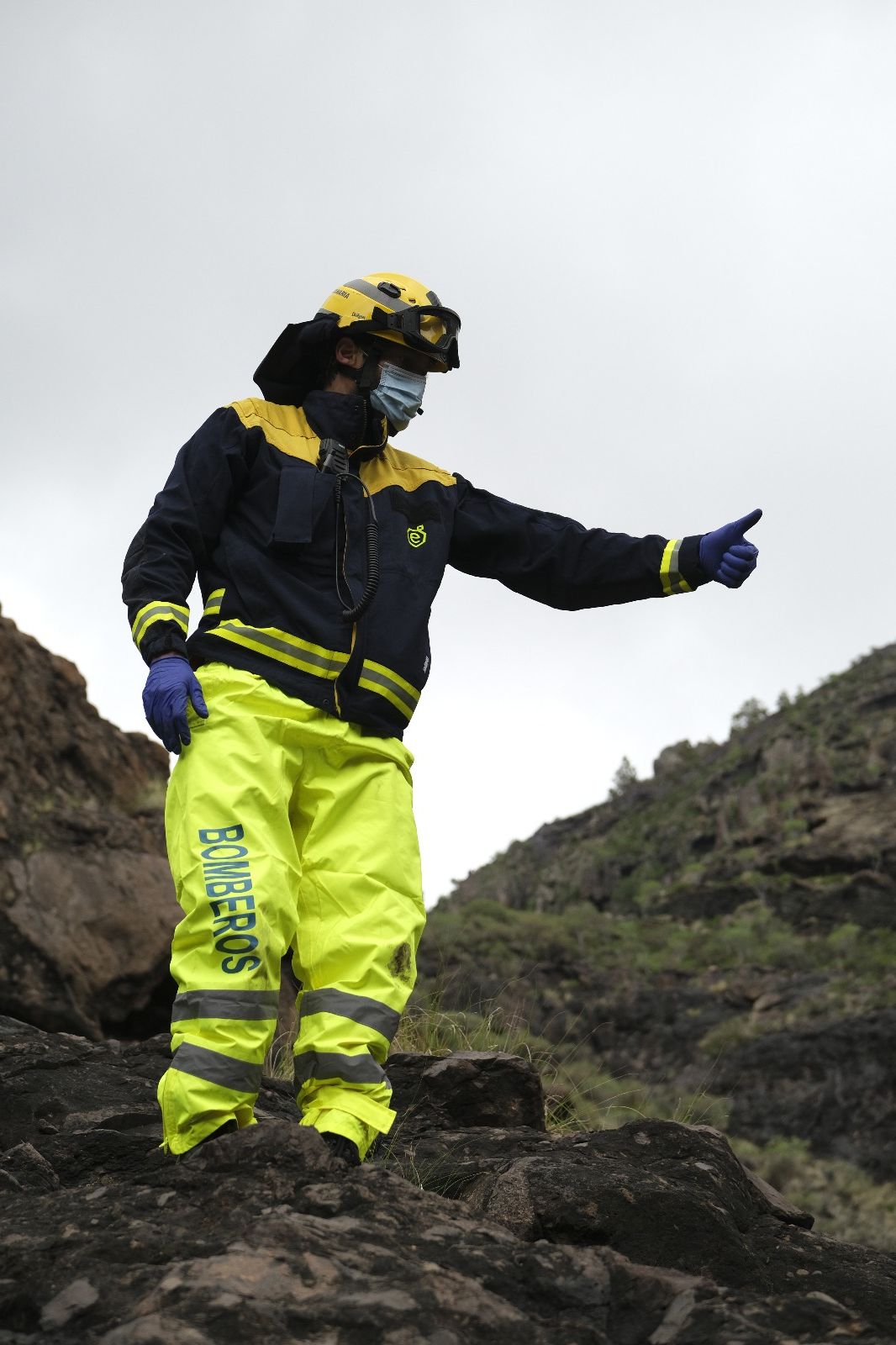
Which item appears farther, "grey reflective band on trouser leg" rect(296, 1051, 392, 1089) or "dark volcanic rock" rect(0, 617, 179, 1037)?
"dark volcanic rock" rect(0, 617, 179, 1037)

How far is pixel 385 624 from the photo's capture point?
3592 millimetres

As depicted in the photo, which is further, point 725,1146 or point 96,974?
point 96,974

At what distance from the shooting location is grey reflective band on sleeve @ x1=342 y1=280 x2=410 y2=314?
3777 mm

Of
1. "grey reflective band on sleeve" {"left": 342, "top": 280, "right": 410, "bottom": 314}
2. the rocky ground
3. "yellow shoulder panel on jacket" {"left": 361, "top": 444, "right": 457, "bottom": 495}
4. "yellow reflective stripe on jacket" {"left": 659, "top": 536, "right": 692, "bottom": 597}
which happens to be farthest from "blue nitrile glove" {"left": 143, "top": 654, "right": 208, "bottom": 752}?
"yellow reflective stripe on jacket" {"left": 659, "top": 536, "right": 692, "bottom": 597}

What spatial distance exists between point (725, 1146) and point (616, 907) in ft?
108

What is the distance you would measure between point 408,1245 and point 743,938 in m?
26.5

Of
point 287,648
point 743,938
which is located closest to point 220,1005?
point 287,648

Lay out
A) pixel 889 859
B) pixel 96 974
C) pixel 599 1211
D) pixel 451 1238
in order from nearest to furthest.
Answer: pixel 451 1238 < pixel 599 1211 < pixel 96 974 < pixel 889 859

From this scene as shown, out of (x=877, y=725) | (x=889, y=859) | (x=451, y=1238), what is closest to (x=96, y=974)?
(x=451, y=1238)

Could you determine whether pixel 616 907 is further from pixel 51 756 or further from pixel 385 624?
pixel 385 624

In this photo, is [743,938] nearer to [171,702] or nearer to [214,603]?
[214,603]

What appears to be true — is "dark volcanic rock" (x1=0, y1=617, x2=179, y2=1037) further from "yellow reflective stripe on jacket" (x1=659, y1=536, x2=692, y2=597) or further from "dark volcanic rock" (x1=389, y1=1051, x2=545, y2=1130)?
"yellow reflective stripe on jacket" (x1=659, y1=536, x2=692, y2=597)

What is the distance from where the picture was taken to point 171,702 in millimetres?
3250

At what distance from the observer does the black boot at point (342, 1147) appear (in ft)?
10.1
